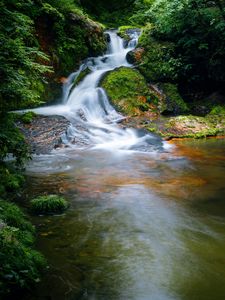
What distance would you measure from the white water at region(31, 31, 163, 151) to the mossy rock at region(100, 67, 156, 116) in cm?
36

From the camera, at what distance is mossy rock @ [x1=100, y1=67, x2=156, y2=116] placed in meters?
15.9

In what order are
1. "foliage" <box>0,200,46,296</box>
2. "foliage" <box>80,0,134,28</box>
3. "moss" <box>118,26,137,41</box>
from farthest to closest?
1. "foliage" <box>80,0,134,28</box>
2. "moss" <box>118,26,137,41</box>
3. "foliage" <box>0,200,46,296</box>

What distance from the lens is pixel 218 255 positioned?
5.29 meters

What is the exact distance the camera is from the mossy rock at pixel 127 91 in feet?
52.1

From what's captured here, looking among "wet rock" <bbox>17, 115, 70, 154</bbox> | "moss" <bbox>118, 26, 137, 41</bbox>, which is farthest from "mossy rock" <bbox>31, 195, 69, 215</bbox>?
"moss" <bbox>118, 26, 137, 41</bbox>

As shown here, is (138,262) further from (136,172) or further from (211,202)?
(136,172)

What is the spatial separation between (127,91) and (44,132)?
533cm

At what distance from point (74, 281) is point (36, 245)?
109cm

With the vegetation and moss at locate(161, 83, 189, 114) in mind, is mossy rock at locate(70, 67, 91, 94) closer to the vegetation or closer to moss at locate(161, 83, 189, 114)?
the vegetation

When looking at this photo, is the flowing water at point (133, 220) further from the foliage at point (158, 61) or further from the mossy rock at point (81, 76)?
the foliage at point (158, 61)

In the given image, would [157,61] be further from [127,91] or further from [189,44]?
[127,91]

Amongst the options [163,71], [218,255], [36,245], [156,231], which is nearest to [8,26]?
[36,245]

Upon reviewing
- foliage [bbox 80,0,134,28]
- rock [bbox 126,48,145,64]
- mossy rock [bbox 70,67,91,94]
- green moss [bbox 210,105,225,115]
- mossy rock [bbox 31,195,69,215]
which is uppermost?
foliage [bbox 80,0,134,28]

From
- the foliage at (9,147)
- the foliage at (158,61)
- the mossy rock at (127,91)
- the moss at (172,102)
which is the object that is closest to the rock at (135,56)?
the foliage at (158,61)
